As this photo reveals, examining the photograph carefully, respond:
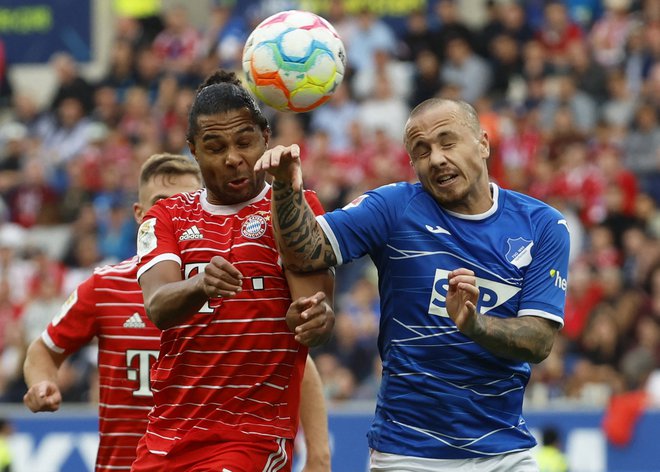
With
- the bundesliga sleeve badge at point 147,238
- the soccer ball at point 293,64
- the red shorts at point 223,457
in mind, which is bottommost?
the red shorts at point 223,457

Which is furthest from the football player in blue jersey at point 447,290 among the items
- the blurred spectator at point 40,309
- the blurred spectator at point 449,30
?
the blurred spectator at point 449,30

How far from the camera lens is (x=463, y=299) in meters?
5.34

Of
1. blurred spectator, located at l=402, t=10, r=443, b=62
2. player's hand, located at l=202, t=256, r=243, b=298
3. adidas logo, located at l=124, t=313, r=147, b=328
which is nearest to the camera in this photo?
player's hand, located at l=202, t=256, r=243, b=298

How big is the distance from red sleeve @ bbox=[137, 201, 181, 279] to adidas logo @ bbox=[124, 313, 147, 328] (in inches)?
38.7

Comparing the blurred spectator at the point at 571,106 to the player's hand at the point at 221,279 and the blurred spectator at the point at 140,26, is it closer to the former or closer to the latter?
the blurred spectator at the point at 140,26

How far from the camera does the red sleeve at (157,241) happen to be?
561 cm

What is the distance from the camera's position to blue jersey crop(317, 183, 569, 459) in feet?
18.6

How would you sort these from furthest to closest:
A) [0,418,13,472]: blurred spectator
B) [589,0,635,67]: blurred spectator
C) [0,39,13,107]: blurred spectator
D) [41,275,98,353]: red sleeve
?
1. [0,39,13,107]: blurred spectator
2. [589,0,635,67]: blurred spectator
3. [0,418,13,472]: blurred spectator
4. [41,275,98,353]: red sleeve

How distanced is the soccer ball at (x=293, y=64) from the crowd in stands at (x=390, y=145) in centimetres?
758

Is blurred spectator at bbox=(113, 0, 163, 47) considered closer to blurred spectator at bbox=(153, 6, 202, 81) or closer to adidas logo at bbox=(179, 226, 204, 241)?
blurred spectator at bbox=(153, 6, 202, 81)

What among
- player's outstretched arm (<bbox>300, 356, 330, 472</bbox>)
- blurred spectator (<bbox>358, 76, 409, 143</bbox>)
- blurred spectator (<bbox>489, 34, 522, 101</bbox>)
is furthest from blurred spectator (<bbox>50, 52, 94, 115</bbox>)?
player's outstretched arm (<bbox>300, 356, 330, 472</bbox>)

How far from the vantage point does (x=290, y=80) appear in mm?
5758

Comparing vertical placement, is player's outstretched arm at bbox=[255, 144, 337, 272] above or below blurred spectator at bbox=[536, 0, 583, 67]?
below

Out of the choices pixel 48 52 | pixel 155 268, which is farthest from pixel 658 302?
pixel 48 52
